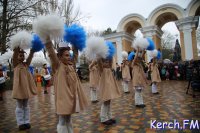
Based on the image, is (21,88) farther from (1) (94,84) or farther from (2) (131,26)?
(2) (131,26)

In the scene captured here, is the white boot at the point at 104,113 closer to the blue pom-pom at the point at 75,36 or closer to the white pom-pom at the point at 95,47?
the white pom-pom at the point at 95,47

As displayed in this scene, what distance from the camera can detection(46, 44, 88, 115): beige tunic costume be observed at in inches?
129

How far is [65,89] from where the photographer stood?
333 centimetres

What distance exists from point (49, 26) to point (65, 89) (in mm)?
1102

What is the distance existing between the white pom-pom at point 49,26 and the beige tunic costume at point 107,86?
2084 mm

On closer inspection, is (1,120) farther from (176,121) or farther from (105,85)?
(176,121)

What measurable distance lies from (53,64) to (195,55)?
1991 cm

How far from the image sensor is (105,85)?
4793mm

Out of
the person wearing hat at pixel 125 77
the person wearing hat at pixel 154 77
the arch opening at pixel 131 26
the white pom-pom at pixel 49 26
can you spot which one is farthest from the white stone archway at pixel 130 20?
the white pom-pom at pixel 49 26

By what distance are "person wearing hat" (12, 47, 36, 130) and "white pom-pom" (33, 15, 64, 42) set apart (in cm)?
191

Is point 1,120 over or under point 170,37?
under

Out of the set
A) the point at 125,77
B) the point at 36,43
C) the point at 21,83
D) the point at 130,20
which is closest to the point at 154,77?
the point at 125,77

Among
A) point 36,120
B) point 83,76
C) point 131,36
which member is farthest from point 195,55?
point 36,120


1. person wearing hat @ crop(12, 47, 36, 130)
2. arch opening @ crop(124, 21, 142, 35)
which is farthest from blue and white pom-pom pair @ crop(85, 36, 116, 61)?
arch opening @ crop(124, 21, 142, 35)
